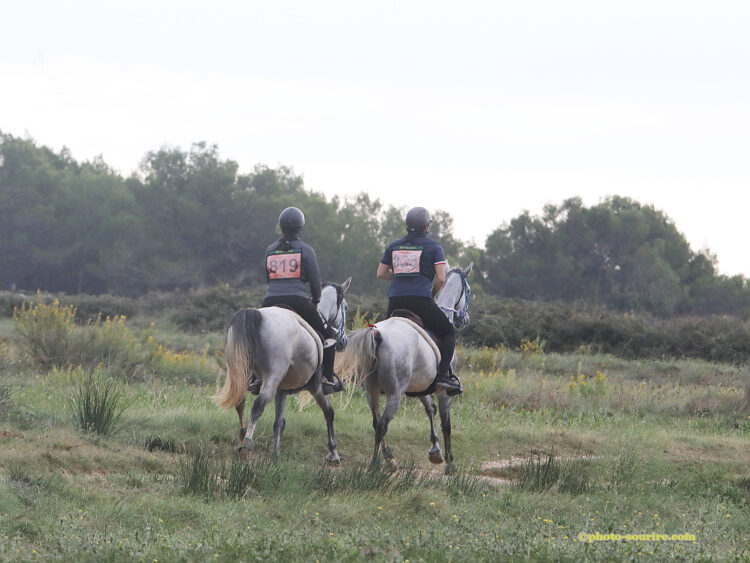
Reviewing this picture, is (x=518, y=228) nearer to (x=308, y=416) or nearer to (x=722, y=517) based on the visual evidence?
(x=308, y=416)

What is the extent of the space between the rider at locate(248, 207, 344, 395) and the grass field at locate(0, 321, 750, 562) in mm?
1475

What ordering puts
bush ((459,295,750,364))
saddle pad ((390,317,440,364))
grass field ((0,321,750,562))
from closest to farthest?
grass field ((0,321,750,562))
saddle pad ((390,317,440,364))
bush ((459,295,750,364))

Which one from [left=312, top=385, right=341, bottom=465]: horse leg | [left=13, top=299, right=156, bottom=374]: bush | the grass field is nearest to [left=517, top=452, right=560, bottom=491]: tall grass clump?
the grass field

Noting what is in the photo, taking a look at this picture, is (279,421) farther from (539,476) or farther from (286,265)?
(539,476)

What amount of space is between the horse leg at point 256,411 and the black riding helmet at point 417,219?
8.20 feet

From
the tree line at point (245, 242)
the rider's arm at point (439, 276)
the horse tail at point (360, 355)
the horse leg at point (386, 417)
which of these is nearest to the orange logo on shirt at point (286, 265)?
the horse tail at point (360, 355)

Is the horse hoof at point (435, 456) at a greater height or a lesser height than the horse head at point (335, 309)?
lesser

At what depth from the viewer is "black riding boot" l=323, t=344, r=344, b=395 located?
10750 mm

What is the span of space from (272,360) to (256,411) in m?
0.56

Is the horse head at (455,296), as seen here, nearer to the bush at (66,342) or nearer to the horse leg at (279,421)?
the horse leg at (279,421)

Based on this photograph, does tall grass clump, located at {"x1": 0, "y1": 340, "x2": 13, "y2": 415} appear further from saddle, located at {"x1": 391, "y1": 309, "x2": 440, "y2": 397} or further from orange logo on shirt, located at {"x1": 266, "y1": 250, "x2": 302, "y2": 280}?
saddle, located at {"x1": 391, "y1": 309, "x2": 440, "y2": 397}

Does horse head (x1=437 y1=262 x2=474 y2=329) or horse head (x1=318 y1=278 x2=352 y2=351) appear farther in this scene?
horse head (x1=437 y1=262 x2=474 y2=329)

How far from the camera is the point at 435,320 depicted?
35.4 ft

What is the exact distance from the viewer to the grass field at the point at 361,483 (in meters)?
6.36
